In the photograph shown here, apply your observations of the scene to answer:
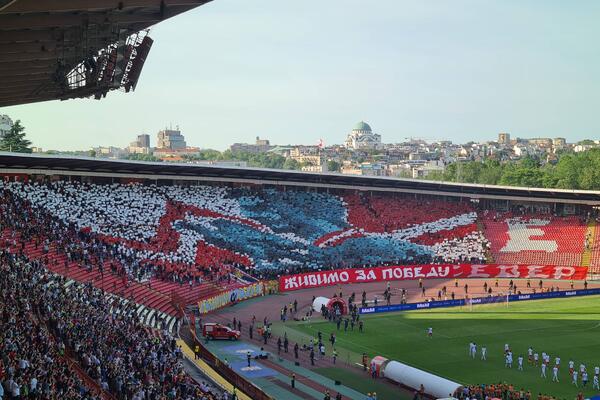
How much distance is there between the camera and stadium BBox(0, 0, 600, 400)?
83.1ft

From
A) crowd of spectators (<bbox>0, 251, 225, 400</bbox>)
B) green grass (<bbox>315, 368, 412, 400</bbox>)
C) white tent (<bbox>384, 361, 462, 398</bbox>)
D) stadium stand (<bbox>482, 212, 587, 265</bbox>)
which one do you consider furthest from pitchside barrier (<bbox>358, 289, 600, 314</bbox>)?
crowd of spectators (<bbox>0, 251, 225, 400</bbox>)

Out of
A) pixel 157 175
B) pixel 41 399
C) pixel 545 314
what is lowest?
pixel 545 314

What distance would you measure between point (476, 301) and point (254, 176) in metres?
29.9

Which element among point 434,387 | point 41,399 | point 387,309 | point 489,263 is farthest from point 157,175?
point 41,399

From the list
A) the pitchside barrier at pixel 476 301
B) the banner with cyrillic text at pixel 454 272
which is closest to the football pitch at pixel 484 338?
the pitchside barrier at pixel 476 301

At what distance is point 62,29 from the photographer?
67.6ft

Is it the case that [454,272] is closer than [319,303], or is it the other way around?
[319,303]

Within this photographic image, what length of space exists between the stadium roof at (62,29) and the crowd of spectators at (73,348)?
887 centimetres

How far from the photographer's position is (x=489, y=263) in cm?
7581

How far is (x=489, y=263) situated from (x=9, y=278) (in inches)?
2068

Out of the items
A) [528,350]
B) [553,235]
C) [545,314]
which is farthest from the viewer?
[553,235]

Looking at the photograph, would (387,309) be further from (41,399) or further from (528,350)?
(41,399)

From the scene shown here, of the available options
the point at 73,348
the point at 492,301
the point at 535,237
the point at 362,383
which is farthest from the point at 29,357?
the point at 535,237

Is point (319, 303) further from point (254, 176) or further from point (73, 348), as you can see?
point (254, 176)
